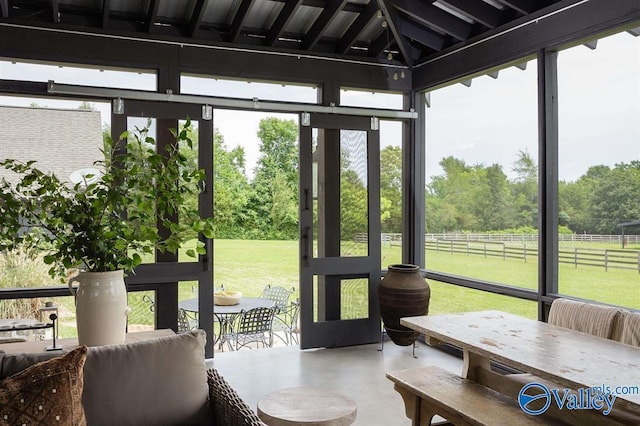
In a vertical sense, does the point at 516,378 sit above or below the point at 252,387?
above

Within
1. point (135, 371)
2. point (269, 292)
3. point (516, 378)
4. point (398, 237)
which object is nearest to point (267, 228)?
point (269, 292)

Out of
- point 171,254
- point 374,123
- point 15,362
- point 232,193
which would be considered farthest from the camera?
point 232,193

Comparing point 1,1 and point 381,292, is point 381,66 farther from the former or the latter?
point 1,1

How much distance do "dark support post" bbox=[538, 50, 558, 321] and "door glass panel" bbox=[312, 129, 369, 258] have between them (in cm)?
182

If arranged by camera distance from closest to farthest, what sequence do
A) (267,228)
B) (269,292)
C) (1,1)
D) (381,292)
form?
(1,1) < (381,292) < (269,292) < (267,228)

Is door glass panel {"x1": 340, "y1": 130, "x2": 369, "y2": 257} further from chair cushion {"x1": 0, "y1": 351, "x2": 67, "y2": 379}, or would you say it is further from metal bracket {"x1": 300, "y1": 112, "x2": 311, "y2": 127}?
chair cushion {"x1": 0, "y1": 351, "x2": 67, "y2": 379}

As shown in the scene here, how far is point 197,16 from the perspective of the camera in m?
4.62

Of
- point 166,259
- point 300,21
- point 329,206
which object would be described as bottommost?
point 166,259

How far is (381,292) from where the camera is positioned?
16.7ft

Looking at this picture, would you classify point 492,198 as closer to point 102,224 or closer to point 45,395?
point 102,224

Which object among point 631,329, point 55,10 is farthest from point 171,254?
point 631,329

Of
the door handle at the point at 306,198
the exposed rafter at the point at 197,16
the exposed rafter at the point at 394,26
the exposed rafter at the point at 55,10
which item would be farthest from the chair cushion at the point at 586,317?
the exposed rafter at the point at 55,10

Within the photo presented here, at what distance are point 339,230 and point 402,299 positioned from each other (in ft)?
3.21

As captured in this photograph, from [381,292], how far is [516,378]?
2.15 metres
